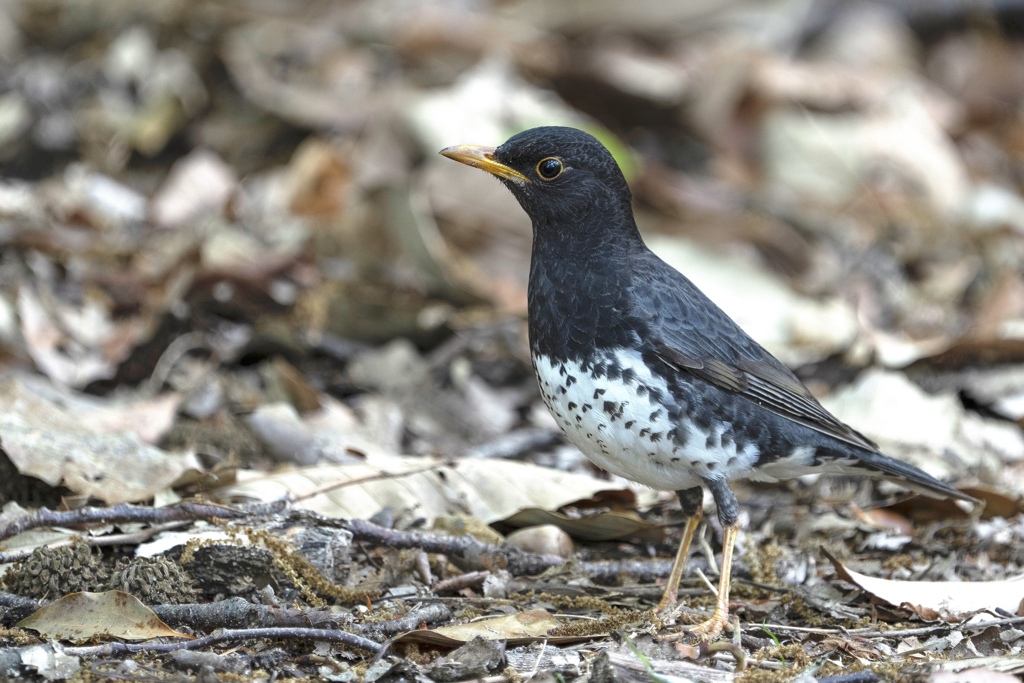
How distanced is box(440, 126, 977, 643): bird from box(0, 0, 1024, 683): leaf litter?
0.39 metres

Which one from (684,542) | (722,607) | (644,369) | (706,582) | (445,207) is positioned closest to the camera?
(722,607)

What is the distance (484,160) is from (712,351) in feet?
4.08

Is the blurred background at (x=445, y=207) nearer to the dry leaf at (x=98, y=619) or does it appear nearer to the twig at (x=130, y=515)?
the twig at (x=130, y=515)

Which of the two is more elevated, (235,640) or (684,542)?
(684,542)

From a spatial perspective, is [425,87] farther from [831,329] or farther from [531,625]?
[531,625]

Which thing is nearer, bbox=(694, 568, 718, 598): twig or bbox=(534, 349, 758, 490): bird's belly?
bbox=(534, 349, 758, 490): bird's belly

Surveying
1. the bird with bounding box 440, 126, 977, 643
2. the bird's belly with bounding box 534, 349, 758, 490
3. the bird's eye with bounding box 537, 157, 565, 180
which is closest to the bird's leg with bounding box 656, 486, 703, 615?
the bird with bounding box 440, 126, 977, 643

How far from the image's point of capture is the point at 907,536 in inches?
204

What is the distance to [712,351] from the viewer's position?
462cm

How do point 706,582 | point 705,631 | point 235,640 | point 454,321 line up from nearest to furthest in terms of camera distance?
1. point 235,640
2. point 705,631
3. point 706,582
4. point 454,321

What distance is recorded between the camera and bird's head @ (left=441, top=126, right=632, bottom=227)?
4828 mm

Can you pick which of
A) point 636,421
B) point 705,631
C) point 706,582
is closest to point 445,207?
point 636,421

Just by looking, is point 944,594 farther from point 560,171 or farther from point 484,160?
point 484,160

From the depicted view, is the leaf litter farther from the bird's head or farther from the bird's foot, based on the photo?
the bird's head
